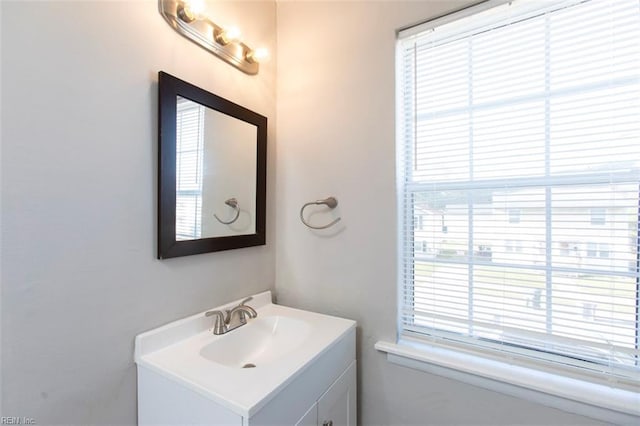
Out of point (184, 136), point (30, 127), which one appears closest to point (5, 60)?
point (30, 127)

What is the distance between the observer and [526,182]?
1055 millimetres

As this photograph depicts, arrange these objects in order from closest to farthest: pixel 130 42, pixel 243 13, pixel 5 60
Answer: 1. pixel 5 60
2. pixel 130 42
3. pixel 243 13

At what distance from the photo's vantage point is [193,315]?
1163 millimetres

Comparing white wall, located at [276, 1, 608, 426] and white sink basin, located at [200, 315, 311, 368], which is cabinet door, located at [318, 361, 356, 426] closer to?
white wall, located at [276, 1, 608, 426]

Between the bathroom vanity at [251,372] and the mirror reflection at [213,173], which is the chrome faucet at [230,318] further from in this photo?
the mirror reflection at [213,173]

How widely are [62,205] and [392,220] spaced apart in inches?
46.0

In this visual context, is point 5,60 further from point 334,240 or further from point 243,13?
point 334,240

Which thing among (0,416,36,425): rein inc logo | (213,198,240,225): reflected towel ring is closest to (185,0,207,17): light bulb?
(213,198,240,225): reflected towel ring

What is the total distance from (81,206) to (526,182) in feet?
4.95

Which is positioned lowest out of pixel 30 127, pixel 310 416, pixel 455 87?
pixel 310 416

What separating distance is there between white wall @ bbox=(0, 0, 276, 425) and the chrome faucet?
138mm

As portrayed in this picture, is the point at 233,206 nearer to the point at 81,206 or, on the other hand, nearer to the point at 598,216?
the point at 81,206

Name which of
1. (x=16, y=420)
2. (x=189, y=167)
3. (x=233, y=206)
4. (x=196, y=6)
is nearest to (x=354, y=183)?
(x=233, y=206)

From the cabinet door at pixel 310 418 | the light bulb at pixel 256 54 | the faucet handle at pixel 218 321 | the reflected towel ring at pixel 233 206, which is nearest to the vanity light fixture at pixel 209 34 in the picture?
the light bulb at pixel 256 54
